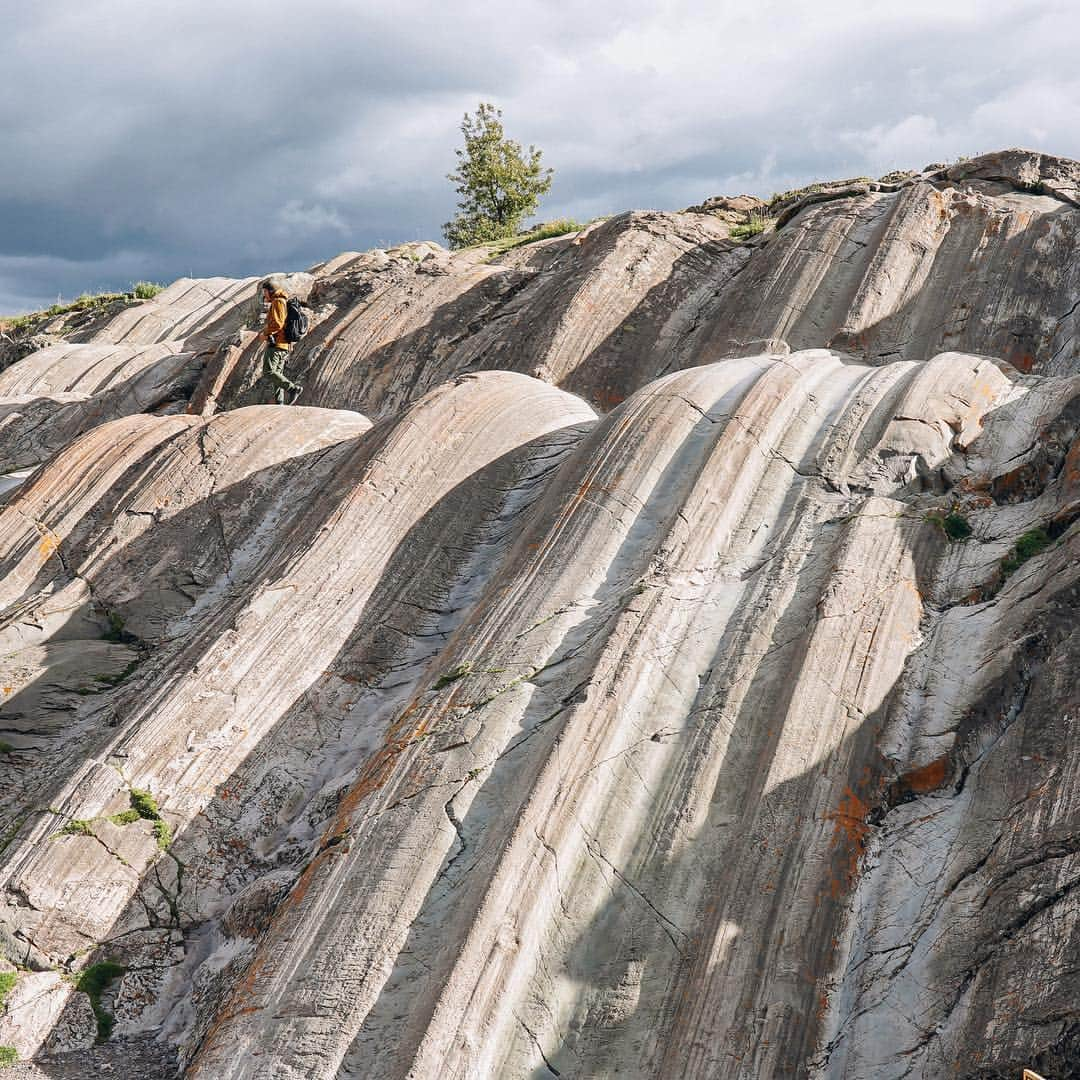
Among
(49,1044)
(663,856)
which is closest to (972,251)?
(663,856)

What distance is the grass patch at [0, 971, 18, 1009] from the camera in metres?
7.83

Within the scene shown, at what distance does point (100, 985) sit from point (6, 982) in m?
0.65

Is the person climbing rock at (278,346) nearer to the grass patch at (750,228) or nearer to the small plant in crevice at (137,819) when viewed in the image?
the grass patch at (750,228)

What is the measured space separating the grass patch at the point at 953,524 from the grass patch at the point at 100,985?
23.8ft

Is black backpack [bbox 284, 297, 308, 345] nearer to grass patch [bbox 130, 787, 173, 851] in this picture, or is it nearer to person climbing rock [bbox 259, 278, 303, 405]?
person climbing rock [bbox 259, 278, 303, 405]

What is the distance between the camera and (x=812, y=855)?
21.3ft

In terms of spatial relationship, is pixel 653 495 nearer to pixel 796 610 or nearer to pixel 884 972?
pixel 796 610

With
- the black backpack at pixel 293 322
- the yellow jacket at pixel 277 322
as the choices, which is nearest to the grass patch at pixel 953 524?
the black backpack at pixel 293 322

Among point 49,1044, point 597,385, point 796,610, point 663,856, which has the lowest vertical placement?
point 49,1044

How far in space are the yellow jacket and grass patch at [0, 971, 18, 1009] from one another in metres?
11.5

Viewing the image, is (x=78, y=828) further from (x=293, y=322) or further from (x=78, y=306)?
(x=78, y=306)

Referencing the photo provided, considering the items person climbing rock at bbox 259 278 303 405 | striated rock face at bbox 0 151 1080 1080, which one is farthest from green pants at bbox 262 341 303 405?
striated rock face at bbox 0 151 1080 1080

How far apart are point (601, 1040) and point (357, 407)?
41.2 ft

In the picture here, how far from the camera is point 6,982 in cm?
788
